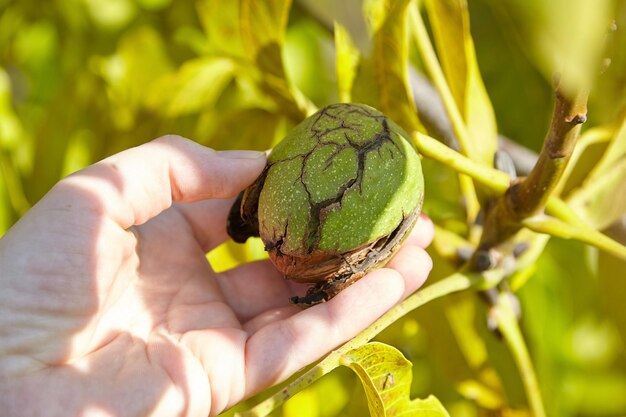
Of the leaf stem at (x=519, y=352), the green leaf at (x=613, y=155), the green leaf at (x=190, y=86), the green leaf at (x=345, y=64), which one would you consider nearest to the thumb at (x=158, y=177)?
the green leaf at (x=345, y=64)

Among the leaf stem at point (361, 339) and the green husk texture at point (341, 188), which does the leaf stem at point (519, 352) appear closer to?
the leaf stem at point (361, 339)

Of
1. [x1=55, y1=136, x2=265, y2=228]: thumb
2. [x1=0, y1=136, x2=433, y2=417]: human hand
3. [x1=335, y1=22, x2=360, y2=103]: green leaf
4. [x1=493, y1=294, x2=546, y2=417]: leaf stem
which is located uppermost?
[x1=335, y1=22, x2=360, y2=103]: green leaf

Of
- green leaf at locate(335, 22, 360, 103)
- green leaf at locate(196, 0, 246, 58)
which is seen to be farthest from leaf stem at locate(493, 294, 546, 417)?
green leaf at locate(196, 0, 246, 58)

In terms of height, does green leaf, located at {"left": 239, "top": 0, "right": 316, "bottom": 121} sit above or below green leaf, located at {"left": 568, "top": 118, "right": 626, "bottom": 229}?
above

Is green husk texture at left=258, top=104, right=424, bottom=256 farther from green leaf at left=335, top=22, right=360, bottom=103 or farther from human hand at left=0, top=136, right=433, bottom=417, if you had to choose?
green leaf at left=335, top=22, right=360, bottom=103

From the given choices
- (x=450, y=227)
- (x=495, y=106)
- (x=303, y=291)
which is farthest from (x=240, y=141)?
(x=495, y=106)

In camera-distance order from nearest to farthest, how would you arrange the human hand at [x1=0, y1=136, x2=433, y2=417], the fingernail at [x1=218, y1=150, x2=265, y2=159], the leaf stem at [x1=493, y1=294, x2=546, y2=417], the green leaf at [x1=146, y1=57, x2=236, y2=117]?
the human hand at [x1=0, y1=136, x2=433, y2=417], the fingernail at [x1=218, y1=150, x2=265, y2=159], the leaf stem at [x1=493, y1=294, x2=546, y2=417], the green leaf at [x1=146, y1=57, x2=236, y2=117]
